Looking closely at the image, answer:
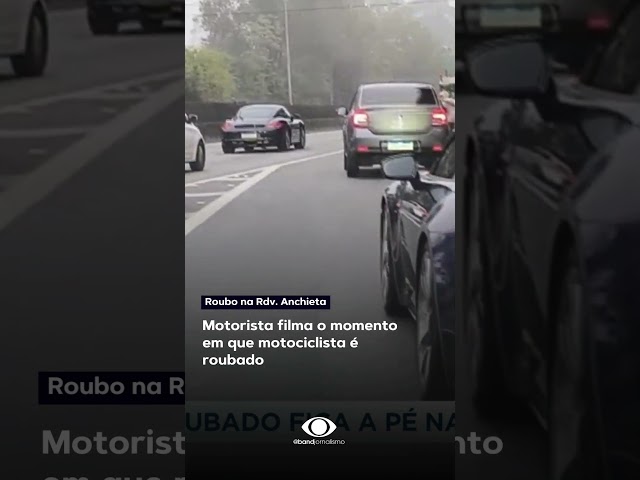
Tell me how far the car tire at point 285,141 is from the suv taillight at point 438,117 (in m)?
0.50

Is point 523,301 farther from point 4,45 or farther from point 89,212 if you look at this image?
point 4,45

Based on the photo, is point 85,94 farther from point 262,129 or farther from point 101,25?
point 262,129

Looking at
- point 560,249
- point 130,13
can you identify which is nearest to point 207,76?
point 130,13

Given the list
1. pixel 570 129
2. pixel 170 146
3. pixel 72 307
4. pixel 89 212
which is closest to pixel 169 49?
pixel 170 146

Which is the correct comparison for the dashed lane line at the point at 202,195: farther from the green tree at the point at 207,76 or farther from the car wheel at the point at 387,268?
the car wheel at the point at 387,268

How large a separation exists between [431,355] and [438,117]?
0.79 metres

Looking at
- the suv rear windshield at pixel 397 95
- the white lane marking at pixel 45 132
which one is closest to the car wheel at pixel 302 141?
the suv rear windshield at pixel 397 95

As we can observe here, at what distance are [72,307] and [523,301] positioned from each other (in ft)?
4.85

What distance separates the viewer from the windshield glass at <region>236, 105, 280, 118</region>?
348 centimetres

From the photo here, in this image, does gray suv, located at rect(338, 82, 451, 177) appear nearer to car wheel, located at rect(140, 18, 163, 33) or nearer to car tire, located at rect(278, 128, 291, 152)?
car tire, located at rect(278, 128, 291, 152)

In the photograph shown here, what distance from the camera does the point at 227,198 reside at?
3486 mm

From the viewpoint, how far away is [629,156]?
3.03m

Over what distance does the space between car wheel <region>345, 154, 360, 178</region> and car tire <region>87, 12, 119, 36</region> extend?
2.95ft

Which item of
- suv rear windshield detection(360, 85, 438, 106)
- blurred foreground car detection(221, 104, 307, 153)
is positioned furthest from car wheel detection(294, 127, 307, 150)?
suv rear windshield detection(360, 85, 438, 106)
